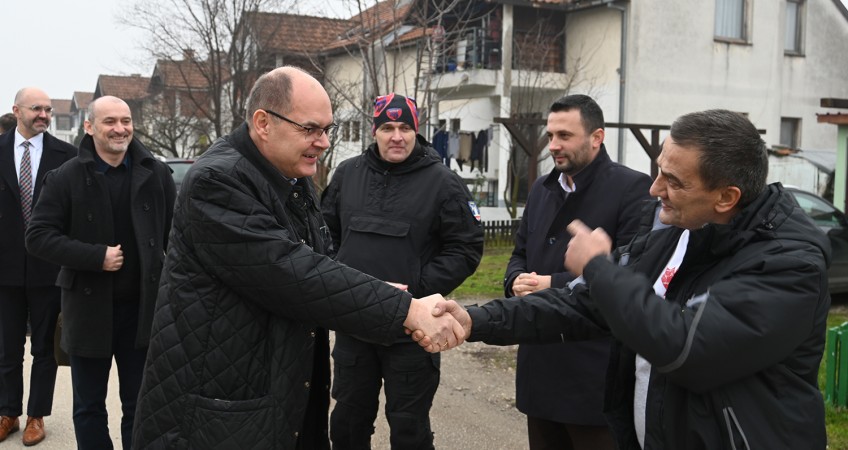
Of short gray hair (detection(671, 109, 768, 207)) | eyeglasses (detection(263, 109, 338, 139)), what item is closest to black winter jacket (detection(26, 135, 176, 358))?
eyeglasses (detection(263, 109, 338, 139))

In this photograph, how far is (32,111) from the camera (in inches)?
225

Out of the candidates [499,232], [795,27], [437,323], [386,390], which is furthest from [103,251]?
[795,27]

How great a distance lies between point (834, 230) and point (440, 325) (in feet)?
30.5

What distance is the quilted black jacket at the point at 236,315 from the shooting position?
2.69 m

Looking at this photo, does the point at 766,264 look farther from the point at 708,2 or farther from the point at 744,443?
the point at 708,2

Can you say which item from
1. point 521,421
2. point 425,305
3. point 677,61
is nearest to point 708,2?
point 677,61

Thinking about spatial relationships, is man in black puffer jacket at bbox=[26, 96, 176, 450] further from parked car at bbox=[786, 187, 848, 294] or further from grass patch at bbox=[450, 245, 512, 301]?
parked car at bbox=[786, 187, 848, 294]

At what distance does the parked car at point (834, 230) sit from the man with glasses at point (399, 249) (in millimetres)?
7452

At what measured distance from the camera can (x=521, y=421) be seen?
19.0 ft

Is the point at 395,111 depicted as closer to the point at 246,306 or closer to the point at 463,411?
the point at 246,306

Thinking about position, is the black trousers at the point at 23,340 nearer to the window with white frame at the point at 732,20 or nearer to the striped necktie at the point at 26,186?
the striped necktie at the point at 26,186

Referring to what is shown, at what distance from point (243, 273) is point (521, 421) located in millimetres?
3595

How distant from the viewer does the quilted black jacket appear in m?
2.69

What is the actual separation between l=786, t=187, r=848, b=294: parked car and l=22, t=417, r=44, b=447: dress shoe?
904 cm
